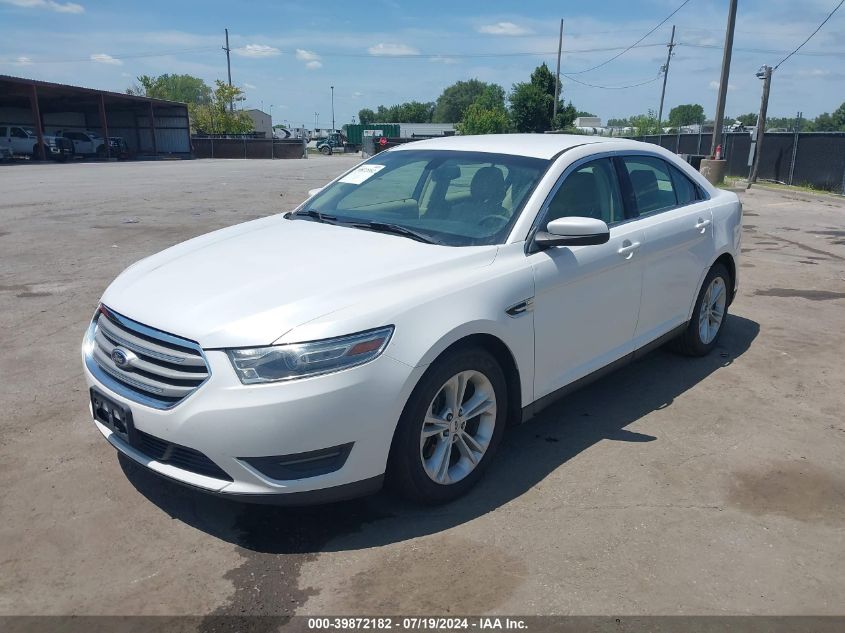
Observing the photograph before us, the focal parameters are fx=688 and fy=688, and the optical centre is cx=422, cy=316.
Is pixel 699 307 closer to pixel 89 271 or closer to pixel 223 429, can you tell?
pixel 223 429

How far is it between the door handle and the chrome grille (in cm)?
263

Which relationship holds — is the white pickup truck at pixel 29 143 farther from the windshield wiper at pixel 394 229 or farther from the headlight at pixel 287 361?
the headlight at pixel 287 361

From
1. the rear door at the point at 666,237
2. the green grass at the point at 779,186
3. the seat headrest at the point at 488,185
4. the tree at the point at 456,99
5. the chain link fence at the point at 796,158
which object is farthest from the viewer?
the tree at the point at 456,99

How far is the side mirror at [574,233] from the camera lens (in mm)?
3570

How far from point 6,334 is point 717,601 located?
572cm

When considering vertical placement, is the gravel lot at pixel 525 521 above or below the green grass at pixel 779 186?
below

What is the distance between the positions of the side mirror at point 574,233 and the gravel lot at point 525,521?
1251 millimetres

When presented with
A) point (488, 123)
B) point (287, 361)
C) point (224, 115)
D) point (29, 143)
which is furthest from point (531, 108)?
point (287, 361)

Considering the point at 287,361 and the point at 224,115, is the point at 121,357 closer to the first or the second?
the point at 287,361

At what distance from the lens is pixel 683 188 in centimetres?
524

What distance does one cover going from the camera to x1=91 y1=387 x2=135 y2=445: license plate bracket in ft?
9.99

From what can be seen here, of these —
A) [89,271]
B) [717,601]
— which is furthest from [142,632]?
[89,271]

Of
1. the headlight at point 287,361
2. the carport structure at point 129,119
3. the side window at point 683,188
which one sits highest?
the carport structure at point 129,119

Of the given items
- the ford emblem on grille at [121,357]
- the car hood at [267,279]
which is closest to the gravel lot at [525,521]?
the ford emblem on grille at [121,357]
